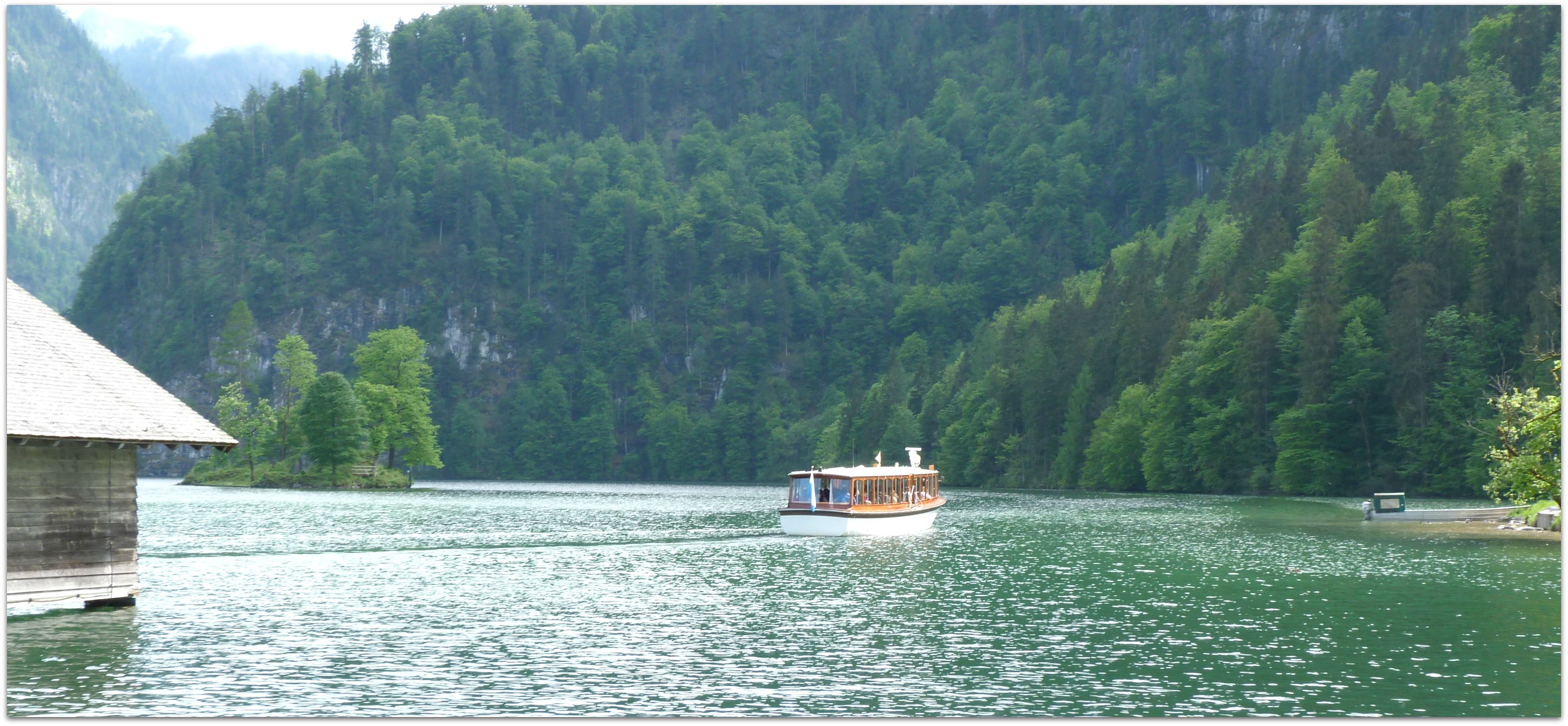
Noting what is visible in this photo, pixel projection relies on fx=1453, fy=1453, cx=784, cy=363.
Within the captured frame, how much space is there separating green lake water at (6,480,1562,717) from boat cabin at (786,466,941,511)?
6.73 meters

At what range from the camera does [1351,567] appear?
46719mm

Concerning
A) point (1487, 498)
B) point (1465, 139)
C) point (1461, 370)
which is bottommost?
point (1487, 498)

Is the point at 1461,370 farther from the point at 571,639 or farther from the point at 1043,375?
the point at 571,639

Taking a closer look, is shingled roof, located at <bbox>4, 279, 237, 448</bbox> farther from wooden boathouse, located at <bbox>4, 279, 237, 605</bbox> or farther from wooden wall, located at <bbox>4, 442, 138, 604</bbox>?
wooden wall, located at <bbox>4, 442, 138, 604</bbox>

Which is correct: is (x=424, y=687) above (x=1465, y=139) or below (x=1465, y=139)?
below

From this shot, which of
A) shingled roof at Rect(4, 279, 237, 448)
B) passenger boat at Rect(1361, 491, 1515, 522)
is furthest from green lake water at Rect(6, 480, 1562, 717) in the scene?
passenger boat at Rect(1361, 491, 1515, 522)

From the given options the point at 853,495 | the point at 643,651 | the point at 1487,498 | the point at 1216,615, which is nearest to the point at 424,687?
the point at 643,651

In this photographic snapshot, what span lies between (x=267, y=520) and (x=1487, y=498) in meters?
77.4

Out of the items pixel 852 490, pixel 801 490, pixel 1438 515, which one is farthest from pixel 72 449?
pixel 1438 515

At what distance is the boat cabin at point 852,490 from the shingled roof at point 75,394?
1545 inches

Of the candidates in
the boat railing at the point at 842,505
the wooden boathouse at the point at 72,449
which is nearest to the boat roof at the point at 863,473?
the boat railing at the point at 842,505

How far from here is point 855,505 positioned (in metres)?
69.9

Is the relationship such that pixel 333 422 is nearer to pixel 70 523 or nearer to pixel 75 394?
pixel 70 523

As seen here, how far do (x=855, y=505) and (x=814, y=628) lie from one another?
37.4 meters
